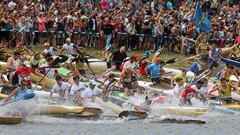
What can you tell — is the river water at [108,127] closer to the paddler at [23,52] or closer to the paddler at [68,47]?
the paddler at [23,52]

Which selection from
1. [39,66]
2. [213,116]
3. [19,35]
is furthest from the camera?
[19,35]

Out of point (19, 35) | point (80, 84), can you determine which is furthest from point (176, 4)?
point (80, 84)

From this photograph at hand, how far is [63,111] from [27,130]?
72.7 inches

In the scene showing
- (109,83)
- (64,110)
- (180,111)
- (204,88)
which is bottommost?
(180,111)

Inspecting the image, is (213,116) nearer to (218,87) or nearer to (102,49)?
(218,87)

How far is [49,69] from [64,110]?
143 inches

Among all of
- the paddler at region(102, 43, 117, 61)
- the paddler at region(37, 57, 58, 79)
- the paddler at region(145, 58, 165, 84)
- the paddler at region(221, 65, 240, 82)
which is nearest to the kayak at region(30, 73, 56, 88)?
the paddler at region(37, 57, 58, 79)

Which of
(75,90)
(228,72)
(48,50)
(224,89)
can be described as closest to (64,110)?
(75,90)

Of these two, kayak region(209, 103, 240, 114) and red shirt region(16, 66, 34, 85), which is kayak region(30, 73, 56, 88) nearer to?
red shirt region(16, 66, 34, 85)

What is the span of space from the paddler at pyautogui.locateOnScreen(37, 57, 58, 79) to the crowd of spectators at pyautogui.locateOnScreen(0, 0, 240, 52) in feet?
14.5

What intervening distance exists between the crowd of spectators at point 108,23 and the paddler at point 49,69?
4.41 meters

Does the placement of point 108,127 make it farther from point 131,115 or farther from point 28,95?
point 28,95

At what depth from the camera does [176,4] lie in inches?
1427

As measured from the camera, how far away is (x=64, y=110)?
21938mm
